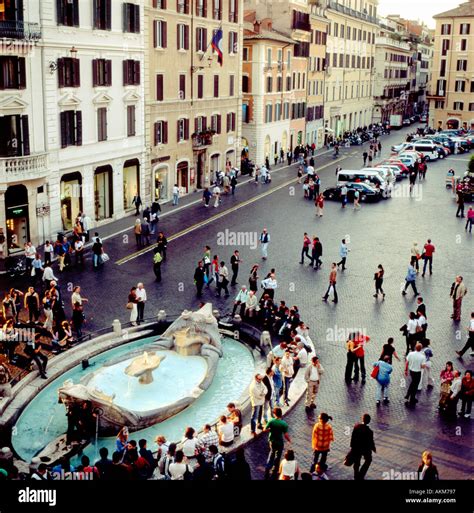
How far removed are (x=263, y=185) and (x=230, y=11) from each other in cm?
1299

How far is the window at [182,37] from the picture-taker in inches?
1848

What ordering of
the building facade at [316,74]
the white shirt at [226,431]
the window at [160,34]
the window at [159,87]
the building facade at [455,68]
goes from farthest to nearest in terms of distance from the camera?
the building facade at [455,68]
the building facade at [316,74]
the window at [159,87]
the window at [160,34]
the white shirt at [226,431]

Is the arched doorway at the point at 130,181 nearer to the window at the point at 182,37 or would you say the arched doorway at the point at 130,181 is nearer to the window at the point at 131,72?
the window at the point at 131,72

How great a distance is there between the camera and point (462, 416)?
1808cm

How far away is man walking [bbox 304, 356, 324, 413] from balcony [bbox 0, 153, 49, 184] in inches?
766

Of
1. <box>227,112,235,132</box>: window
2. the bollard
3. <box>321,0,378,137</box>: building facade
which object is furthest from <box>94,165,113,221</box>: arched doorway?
<box>321,0,378,137</box>: building facade

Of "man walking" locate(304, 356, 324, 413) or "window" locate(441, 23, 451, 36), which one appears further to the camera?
"window" locate(441, 23, 451, 36)

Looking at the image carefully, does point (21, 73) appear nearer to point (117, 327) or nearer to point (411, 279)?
point (117, 327)

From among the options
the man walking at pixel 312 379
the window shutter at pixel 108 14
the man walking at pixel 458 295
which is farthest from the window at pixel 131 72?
the man walking at pixel 312 379

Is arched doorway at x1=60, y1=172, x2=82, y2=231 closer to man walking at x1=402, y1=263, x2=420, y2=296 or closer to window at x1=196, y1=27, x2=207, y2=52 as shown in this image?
window at x1=196, y1=27, x2=207, y2=52

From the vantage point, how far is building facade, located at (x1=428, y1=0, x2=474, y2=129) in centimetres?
10088

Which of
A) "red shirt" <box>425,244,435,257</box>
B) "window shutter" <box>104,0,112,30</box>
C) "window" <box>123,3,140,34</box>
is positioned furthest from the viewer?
"window" <box>123,3,140,34</box>

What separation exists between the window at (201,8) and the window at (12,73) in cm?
1918

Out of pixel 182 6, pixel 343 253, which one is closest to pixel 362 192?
pixel 182 6
